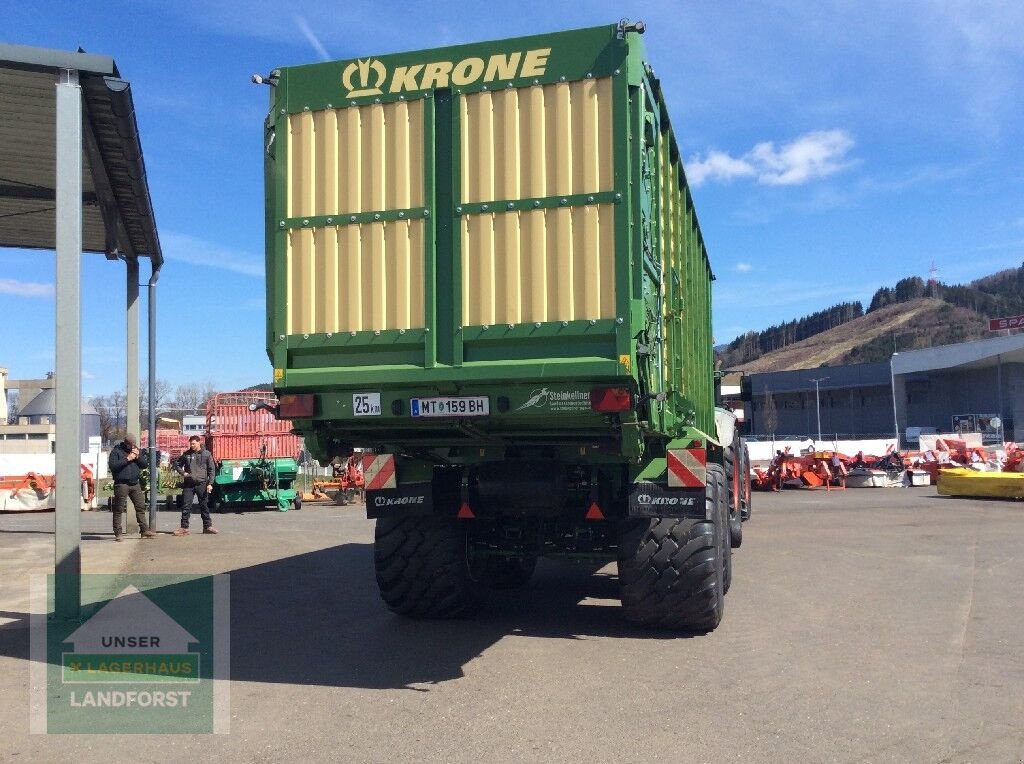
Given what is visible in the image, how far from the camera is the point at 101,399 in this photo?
80.0 metres

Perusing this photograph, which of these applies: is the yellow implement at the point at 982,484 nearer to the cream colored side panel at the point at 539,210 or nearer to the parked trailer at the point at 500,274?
the parked trailer at the point at 500,274

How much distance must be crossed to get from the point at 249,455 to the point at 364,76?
1695cm

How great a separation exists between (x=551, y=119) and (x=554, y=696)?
3.44 meters

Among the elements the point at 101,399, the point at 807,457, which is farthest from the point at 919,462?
the point at 101,399

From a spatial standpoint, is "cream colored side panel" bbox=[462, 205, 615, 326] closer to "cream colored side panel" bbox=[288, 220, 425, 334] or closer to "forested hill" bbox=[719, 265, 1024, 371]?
"cream colored side panel" bbox=[288, 220, 425, 334]

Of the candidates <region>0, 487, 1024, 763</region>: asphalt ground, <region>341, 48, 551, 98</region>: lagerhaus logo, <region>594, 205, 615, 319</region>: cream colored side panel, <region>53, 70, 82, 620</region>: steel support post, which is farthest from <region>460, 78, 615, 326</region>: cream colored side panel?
<region>53, 70, 82, 620</region>: steel support post

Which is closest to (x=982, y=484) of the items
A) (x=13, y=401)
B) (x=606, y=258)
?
(x=606, y=258)

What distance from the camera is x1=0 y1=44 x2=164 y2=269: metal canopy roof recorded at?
7.61 m

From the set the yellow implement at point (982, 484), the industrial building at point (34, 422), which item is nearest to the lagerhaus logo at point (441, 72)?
the yellow implement at point (982, 484)

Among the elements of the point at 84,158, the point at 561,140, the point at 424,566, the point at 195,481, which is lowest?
the point at 424,566

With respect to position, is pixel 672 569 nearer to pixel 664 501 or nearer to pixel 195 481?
pixel 664 501

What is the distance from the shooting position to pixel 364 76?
226 inches

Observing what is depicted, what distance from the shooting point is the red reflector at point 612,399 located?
5.14 metres

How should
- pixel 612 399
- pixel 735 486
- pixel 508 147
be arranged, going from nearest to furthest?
1. pixel 612 399
2. pixel 508 147
3. pixel 735 486
